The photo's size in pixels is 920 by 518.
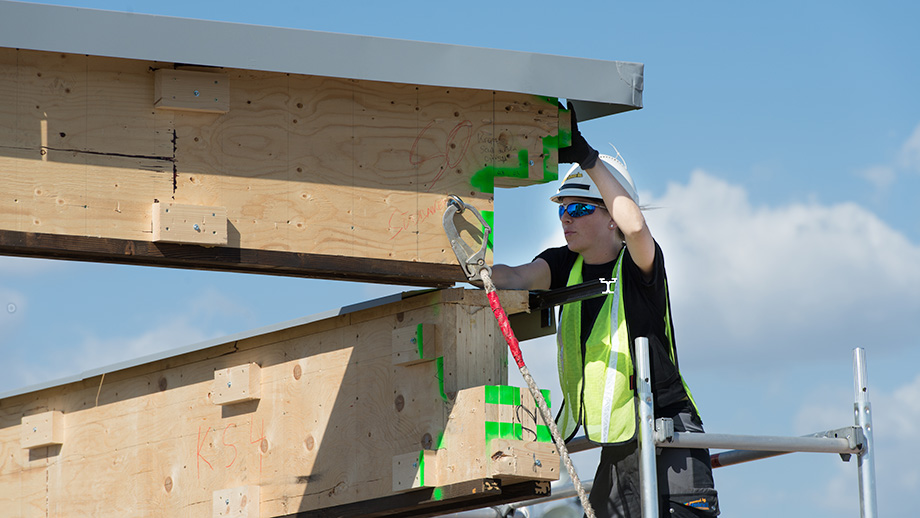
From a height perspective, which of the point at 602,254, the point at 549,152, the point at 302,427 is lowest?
the point at 302,427

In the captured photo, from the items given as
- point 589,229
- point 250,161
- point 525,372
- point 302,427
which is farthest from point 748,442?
point 250,161

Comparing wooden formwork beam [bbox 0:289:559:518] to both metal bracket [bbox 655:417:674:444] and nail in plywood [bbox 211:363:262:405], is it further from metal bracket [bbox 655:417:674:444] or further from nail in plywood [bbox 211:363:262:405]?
metal bracket [bbox 655:417:674:444]

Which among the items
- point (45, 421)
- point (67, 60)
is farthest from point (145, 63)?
point (45, 421)

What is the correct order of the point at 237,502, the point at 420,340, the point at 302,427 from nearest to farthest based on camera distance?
the point at 420,340, the point at 302,427, the point at 237,502

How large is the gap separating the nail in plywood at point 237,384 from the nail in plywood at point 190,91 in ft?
7.16

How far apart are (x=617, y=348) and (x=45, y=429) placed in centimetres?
Answer: 451

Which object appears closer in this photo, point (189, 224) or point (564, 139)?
point (189, 224)

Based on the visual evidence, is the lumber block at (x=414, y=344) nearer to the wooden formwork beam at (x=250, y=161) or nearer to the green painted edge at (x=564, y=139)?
the wooden formwork beam at (x=250, y=161)

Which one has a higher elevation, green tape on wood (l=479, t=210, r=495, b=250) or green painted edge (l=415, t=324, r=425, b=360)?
green tape on wood (l=479, t=210, r=495, b=250)

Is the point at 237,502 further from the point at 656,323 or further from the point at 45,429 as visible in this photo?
the point at 656,323

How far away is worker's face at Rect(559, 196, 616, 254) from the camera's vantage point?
6.84 metres

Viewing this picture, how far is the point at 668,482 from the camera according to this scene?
6.40 metres

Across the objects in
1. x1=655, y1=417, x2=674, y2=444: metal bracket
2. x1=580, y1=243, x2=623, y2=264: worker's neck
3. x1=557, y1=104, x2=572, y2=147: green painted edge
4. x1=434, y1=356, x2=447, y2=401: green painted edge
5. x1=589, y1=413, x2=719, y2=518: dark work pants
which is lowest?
x1=589, y1=413, x2=719, y2=518: dark work pants

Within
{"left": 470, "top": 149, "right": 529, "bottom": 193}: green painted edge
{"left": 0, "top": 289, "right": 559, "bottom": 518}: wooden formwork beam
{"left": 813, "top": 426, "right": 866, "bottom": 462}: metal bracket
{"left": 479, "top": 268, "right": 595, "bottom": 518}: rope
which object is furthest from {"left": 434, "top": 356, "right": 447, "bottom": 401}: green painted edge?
{"left": 813, "top": 426, "right": 866, "bottom": 462}: metal bracket
